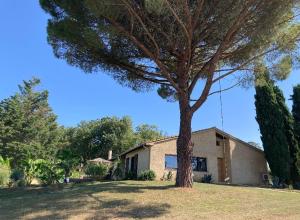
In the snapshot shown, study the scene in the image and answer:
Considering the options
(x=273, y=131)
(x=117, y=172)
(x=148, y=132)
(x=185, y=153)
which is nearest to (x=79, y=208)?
(x=185, y=153)

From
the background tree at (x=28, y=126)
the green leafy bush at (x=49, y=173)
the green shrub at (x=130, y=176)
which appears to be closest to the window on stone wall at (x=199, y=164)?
the green shrub at (x=130, y=176)

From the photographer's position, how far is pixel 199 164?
86.7 ft

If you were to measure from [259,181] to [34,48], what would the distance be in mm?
20623

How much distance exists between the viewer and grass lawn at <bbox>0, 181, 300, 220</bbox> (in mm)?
10578

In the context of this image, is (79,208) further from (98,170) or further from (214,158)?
(214,158)

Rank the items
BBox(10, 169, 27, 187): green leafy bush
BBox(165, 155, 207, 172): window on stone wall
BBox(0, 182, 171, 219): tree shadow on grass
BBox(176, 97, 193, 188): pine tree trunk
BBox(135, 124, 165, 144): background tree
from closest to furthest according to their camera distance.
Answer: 1. BBox(0, 182, 171, 219): tree shadow on grass
2. BBox(176, 97, 193, 188): pine tree trunk
3. BBox(10, 169, 27, 187): green leafy bush
4. BBox(165, 155, 207, 172): window on stone wall
5. BBox(135, 124, 165, 144): background tree

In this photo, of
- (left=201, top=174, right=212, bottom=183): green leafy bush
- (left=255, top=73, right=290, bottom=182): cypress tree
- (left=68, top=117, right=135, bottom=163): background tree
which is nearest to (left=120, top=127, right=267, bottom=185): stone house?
(left=201, top=174, right=212, bottom=183): green leafy bush

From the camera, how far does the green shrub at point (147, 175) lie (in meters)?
23.4

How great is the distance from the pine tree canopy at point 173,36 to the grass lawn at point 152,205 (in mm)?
4277

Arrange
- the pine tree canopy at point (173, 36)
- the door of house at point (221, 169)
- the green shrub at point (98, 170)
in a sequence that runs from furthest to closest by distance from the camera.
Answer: the green shrub at point (98, 170) → the door of house at point (221, 169) → the pine tree canopy at point (173, 36)

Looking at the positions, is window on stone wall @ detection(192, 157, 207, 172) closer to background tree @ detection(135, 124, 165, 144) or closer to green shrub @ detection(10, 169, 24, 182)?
green shrub @ detection(10, 169, 24, 182)

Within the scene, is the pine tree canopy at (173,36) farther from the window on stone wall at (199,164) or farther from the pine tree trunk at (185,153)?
the window on stone wall at (199,164)

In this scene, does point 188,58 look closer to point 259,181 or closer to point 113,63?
point 113,63

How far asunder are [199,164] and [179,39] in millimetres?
14566
